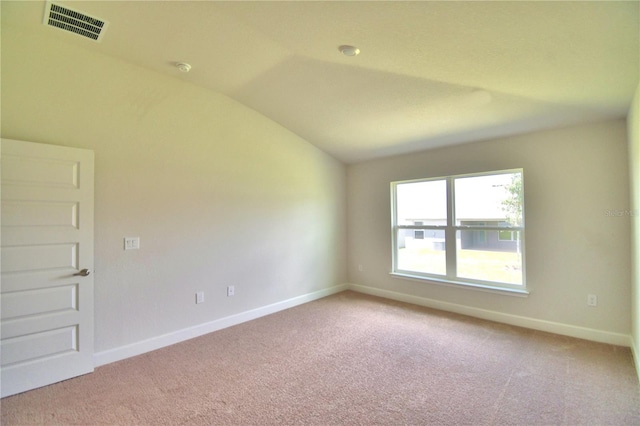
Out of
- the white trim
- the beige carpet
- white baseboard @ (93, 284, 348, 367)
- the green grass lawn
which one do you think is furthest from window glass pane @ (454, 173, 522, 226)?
white baseboard @ (93, 284, 348, 367)

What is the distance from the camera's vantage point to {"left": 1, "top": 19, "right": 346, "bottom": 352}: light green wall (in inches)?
100

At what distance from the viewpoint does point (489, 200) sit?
12.7 feet

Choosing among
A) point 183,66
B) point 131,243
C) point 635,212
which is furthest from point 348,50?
point 635,212

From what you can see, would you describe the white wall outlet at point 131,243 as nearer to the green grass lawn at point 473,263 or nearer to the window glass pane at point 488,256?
the green grass lawn at point 473,263

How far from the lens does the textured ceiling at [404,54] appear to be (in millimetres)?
1901

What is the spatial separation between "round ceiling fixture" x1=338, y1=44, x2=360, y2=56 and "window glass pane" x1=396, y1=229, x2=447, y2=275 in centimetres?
292

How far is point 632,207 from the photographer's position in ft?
9.05

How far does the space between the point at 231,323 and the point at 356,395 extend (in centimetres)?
197

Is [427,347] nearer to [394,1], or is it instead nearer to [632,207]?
[632,207]

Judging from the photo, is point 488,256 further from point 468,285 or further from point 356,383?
point 356,383

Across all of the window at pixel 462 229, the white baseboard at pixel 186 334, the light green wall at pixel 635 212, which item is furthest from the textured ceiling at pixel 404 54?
the white baseboard at pixel 186 334

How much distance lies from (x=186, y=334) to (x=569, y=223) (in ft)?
14.6

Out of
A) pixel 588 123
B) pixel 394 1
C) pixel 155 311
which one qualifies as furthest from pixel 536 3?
pixel 155 311

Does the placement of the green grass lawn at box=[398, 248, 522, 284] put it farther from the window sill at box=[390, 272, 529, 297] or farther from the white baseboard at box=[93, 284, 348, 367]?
the white baseboard at box=[93, 284, 348, 367]
